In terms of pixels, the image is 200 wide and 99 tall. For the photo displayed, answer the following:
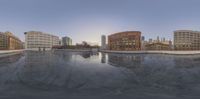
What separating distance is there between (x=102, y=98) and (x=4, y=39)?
154265mm

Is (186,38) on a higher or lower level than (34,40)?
lower

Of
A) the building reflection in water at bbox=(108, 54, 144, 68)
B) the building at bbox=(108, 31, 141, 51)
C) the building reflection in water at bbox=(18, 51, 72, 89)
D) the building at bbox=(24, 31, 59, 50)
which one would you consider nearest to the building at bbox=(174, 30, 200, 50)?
the building at bbox=(108, 31, 141, 51)

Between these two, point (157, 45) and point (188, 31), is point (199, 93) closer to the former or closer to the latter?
point (157, 45)

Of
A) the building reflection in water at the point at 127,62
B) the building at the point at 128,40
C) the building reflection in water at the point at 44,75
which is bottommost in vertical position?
the building reflection in water at the point at 44,75

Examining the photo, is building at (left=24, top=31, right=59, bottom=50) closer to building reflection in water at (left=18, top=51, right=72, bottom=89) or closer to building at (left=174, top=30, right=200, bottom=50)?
building at (left=174, top=30, right=200, bottom=50)

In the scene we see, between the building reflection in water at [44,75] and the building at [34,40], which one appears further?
the building at [34,40]

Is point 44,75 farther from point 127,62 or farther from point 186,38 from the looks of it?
point 186,38

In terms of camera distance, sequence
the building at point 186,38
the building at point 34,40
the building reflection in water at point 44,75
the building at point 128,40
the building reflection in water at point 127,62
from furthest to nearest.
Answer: the building at point 34,40, the building at point 186,38, the building at point 128,40, the building reflection in water at point 127,62, the building reflection in water at point 44,75

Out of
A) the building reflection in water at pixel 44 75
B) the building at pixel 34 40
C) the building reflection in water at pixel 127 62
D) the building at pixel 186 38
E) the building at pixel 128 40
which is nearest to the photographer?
the building reflection in water at pixel 44 75

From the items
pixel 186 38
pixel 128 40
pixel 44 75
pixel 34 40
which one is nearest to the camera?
pixel 44 75

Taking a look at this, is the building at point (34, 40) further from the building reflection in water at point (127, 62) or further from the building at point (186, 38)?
the building reflection in water at point (127, 62)

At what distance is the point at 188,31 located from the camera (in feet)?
420

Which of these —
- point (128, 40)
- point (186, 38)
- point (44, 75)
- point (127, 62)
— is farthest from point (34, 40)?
point (44, 75)

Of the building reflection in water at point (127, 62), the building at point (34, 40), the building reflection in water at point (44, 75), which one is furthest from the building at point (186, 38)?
the building reflection in water at point (44, 75)
